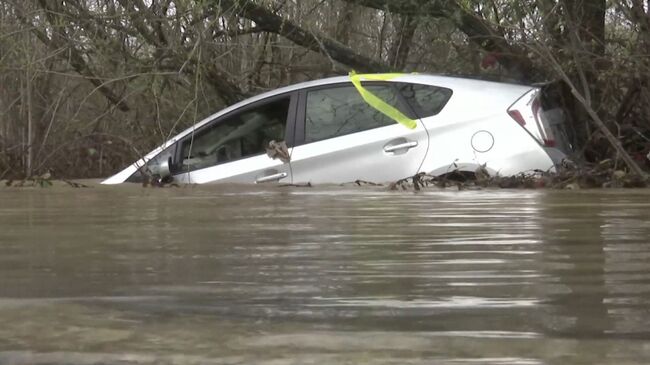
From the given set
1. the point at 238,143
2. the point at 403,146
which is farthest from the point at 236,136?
the point at 403,146

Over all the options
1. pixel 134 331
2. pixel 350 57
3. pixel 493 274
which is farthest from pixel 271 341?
pixel 350 57

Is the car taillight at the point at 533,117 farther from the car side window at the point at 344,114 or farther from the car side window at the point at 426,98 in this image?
the car side window at the point at 344,114

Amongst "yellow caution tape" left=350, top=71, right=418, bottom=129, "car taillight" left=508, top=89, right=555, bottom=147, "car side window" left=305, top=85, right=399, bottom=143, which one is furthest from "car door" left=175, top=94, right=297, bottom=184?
"car taillight" left=508, top=89, right=555, bottom=147

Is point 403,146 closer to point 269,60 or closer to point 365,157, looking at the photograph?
point 365,157

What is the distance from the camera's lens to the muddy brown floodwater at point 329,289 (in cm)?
107

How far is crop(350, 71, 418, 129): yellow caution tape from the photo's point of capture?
20.6 ft

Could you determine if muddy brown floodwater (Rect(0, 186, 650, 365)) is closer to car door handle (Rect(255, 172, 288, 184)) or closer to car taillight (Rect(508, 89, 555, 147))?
car taillight (Rect(508, 89, 555, 147))

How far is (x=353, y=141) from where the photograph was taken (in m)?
6.29

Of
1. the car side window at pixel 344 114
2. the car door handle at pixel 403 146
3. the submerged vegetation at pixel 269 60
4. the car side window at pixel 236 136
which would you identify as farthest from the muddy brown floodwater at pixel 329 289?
the car side window at pixel 236 136

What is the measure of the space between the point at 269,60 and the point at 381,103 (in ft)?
11.5

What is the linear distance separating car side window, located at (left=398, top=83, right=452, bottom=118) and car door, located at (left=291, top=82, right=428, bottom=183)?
58 mm

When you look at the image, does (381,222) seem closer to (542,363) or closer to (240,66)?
(542,363)

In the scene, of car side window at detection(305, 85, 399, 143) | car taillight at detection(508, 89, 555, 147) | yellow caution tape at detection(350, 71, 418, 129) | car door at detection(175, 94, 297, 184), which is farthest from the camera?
car door at detection(175, 94, 297, 184)

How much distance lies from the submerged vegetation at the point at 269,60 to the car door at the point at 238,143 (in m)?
0.23
